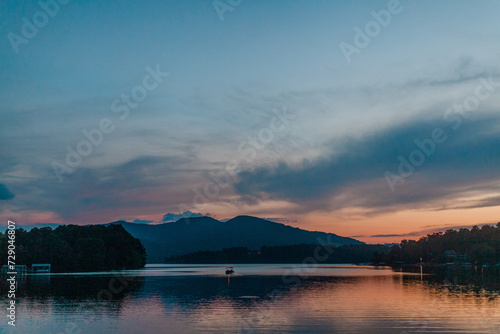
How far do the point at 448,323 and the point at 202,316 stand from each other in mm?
23210

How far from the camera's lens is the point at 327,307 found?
53969 mm

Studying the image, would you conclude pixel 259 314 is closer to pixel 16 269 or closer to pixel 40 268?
pixel 16 269

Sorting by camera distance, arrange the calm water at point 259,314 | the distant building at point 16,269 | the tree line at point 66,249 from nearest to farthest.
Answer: the calm water at point 259,314 < the distant building at point 16,269 < the tree line at point 66,249

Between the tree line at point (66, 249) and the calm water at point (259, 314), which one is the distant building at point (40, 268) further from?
the calm water at point (259, 314)

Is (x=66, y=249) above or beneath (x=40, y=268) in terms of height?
above

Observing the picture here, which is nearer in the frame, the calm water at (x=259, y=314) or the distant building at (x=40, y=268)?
the calm water at (x=259, y=314)

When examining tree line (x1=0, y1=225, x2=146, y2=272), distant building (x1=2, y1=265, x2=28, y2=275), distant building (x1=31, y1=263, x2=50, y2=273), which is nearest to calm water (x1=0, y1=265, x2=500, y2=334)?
distant building (x1=2, y1=265, x2=28, y2=275)

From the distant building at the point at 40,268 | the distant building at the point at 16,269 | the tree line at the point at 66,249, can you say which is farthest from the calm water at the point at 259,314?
the tree line at the point at 66,249

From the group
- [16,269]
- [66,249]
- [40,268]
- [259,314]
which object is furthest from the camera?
[66,249]

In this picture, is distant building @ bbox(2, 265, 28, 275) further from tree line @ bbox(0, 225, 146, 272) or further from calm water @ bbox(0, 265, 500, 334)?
calm water @ bbox(0, 265, 500, 334)

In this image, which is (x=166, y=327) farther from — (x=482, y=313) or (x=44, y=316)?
(x=482, y=313)

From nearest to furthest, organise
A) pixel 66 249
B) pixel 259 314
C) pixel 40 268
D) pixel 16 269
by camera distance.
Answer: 1. pixel 259 314
2. pixel 16 269
3. pixel 40 268
4. pixel 66 249

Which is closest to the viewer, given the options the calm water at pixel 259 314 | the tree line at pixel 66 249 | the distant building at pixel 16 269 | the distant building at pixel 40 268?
the calm water at pixel 259 314

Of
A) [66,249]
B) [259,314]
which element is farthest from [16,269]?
[259,314]
